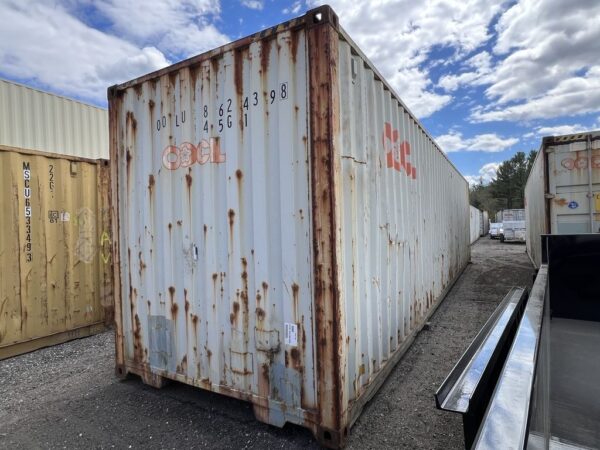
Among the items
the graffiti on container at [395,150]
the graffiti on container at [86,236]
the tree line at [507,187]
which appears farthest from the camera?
the tree line at [507,187]

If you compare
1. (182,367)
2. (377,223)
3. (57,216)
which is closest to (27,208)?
(57,216)

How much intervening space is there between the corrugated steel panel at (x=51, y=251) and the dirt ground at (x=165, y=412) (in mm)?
597

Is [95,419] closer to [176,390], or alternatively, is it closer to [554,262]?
[176,390]

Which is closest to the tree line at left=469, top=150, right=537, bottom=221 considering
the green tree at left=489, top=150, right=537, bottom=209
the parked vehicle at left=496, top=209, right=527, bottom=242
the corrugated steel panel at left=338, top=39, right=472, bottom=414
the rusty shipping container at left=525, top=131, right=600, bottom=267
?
the green tree at left=489, top=150, right=537, bottom=209

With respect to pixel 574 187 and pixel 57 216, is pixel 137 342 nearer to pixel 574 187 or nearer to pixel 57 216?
pixel 57 216

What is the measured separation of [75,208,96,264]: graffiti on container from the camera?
5277mm

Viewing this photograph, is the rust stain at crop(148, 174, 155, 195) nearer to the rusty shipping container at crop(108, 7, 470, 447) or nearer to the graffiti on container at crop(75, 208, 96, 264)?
the rusty shipping container at crop(108, 7, 470, 447)

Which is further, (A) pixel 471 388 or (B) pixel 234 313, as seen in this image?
(B) pixel 234 313

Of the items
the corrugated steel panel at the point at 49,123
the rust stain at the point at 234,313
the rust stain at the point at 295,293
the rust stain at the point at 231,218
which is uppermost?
the corrugated steel panel at the point at 49,123

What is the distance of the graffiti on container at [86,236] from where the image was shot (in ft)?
17.3

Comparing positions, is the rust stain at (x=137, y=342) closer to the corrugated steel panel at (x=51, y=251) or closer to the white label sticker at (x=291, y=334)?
the white label sticker at (x=291, y=334)

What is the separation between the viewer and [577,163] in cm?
573

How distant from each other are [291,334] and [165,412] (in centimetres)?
150

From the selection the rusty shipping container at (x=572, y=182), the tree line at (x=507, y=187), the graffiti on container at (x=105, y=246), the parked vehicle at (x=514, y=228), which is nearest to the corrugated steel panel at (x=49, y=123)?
the graffiti on container at (x=105, y=246)
